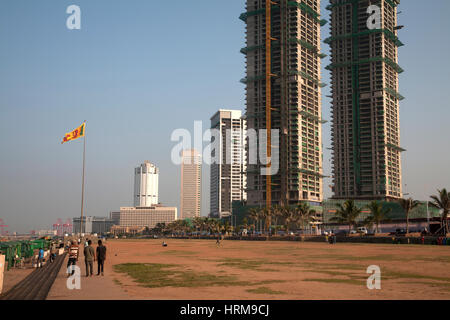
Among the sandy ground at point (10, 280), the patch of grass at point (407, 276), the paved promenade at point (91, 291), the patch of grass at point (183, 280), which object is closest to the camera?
the paved promenade at point (91, 291)

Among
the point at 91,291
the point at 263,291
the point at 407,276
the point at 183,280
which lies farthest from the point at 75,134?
the point at 407,276

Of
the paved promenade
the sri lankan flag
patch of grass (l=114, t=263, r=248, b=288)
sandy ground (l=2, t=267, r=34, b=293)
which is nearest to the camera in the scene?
the paved promenade

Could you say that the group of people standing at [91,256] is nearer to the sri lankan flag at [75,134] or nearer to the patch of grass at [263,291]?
the patch of grass at [263,291]

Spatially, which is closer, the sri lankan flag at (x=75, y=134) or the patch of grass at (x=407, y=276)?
the patch of grass at (x=407, y=276)

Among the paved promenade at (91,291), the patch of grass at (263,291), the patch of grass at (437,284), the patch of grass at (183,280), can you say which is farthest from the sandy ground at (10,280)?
the patch of grass at (437,284)

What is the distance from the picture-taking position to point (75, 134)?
45844 millimetres

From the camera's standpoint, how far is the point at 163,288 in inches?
730

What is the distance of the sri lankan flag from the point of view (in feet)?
147

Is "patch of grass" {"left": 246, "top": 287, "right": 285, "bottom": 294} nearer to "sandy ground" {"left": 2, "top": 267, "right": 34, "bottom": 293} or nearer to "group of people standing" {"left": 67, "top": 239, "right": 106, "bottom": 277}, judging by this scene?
"group of people standing" {"left": 67, "top": 239, "right": 106, "bottom": 277}

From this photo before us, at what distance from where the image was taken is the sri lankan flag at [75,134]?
44812 millimetres

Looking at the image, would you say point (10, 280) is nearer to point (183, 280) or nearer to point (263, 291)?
point (183, 280)

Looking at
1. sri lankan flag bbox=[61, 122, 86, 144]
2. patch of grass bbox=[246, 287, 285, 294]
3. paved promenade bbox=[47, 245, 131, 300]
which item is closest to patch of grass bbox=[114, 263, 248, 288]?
paved promenade bbox=[47, 245, 131, 300]

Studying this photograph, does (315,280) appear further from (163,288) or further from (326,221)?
(326,221)
